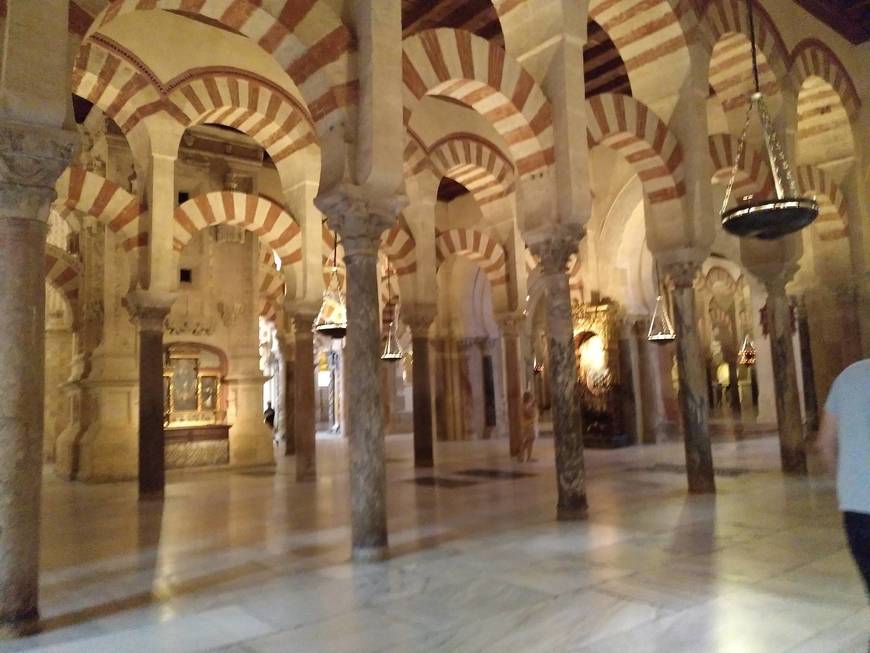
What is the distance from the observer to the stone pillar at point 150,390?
6578 mm

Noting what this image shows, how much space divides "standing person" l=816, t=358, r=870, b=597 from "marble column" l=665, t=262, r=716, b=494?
3.76m

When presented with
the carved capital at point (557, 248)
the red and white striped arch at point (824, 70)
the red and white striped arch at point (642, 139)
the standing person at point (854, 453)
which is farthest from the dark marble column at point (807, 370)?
the standing person at point (854, 453)

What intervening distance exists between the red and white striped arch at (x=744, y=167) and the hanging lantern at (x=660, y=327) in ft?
8.39

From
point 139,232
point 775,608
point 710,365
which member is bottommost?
point 775,608

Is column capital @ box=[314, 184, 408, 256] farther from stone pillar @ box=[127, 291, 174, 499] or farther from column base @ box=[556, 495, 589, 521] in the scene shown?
stone pillar @ box=[127, 291, 174, 499]

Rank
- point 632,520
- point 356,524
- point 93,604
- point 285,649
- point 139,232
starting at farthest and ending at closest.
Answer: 1. point 139,232
2. point 632,520
3. point 356,524
4. point 93,604
5. point 285,649

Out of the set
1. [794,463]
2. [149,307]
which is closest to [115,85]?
[149,307]

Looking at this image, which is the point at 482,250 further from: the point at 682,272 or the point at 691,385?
the point at 691,385

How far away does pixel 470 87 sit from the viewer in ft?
16.6

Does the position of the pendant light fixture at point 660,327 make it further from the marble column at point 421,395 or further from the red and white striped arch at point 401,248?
the red and white striped arch at point 401,248

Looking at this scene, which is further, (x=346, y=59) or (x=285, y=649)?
(x=346, y=59)

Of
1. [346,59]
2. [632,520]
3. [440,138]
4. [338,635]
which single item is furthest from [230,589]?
[440,138]

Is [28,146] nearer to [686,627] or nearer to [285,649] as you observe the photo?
[285,649]

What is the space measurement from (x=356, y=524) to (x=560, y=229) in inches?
103
